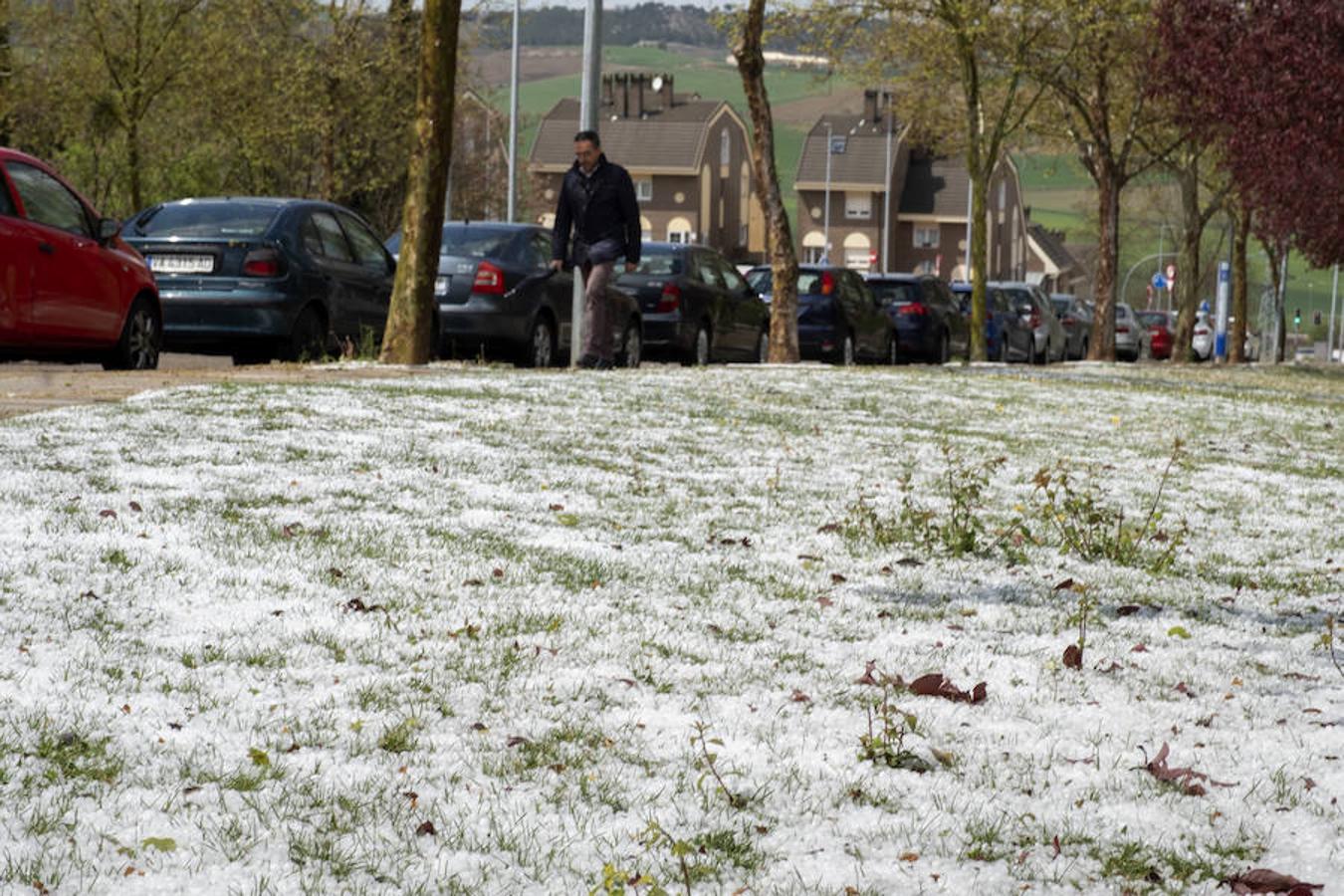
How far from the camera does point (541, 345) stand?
1916cm

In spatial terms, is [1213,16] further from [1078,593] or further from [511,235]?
[1078,593]

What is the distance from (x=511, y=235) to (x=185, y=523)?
484 inches

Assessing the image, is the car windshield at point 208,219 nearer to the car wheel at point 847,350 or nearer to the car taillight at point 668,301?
the car taillight at point 668,301

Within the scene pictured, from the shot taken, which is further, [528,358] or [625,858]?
[528,358]

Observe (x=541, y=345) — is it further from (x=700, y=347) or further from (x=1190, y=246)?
(x=1190, y=246)

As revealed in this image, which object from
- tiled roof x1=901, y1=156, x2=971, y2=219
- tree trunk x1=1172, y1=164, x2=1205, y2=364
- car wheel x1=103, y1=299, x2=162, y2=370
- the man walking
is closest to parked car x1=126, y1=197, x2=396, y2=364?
car wheel x1=103, y1=299, x2=162, y2=370

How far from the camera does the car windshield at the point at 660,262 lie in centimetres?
2244

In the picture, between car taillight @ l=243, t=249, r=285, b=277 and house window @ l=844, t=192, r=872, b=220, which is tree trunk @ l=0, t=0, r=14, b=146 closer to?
car taillight @ l=243, t=249, r=285, b=277

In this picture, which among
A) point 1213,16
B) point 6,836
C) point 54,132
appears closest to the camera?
point 6,836

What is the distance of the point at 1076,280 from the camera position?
14912cm

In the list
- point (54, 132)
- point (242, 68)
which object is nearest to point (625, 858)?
point (242, 68)

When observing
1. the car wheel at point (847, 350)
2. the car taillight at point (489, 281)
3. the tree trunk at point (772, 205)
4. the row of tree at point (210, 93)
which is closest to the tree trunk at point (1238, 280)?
the row of tree at point (210, 93)

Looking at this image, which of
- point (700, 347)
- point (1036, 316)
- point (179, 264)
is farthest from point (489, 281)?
point (1036, 316)

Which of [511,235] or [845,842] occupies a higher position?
[511,235]
